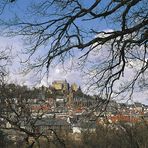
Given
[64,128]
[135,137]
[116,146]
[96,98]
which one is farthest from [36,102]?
[64,128]

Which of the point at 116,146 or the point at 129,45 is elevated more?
the point at 129,45

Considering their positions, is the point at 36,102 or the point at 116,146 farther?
the point at 116,146

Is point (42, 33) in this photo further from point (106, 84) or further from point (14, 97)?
point (14, 97)

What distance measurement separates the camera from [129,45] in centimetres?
870

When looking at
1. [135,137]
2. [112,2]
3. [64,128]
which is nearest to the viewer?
[112,2]

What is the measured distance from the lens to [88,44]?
8594mm

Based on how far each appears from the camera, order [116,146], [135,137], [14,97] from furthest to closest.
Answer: [116,146], [135,137], [14,97]

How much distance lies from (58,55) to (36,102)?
2036 centimetres

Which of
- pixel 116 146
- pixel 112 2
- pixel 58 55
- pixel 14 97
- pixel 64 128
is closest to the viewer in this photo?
pixel 112 2

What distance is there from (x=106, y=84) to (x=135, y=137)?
42972 millimetres

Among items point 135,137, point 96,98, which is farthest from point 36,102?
point 135,137

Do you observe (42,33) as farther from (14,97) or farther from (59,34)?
(14,97)

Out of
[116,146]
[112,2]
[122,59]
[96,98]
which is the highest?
[112,2]

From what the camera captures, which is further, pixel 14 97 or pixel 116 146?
pixel 116 146
